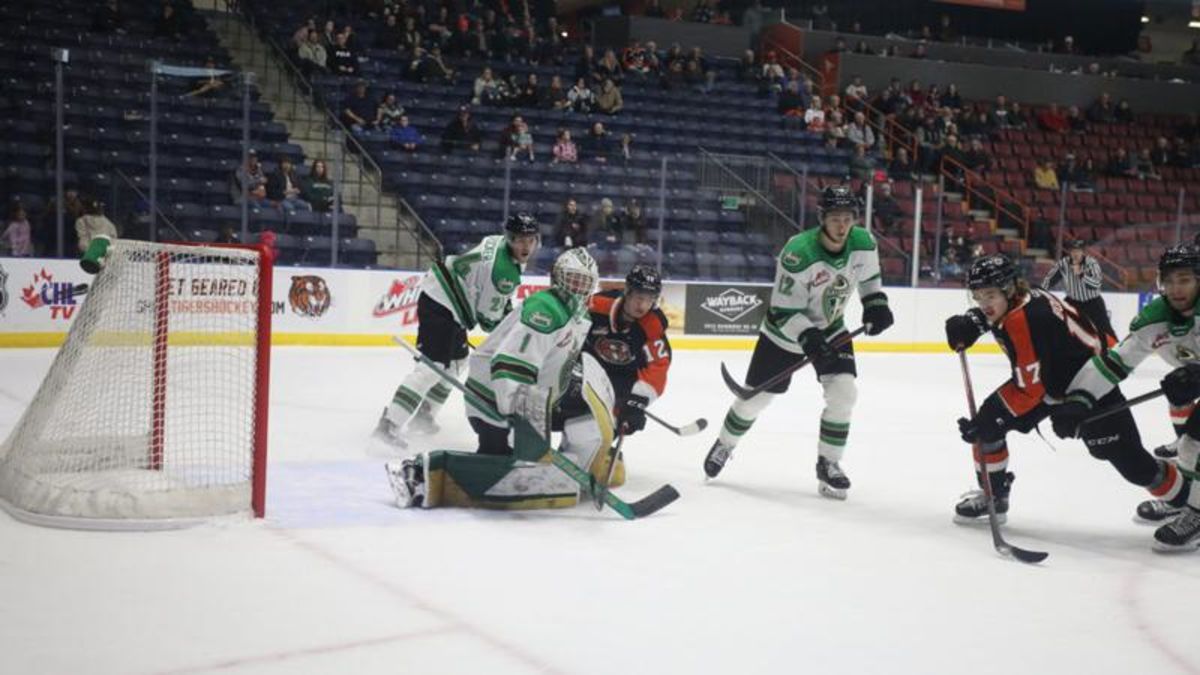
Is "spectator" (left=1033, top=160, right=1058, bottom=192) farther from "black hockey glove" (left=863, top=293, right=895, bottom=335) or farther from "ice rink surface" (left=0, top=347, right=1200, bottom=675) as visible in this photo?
"black hockey glove" (left=863, top=293, right=895, bottom=335)

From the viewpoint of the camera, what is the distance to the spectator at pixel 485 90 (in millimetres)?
13680

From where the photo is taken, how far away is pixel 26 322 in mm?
8844

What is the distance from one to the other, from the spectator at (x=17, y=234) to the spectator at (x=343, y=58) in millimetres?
4497

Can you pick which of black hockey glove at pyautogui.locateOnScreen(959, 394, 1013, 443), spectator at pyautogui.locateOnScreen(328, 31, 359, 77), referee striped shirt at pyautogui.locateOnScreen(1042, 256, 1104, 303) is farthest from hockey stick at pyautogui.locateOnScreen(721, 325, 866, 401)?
spectator at pyautogui.locateOnScreen(328, 31, 359, 77)

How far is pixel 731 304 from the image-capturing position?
39.0ft

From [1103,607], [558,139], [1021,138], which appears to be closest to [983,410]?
[1103,607]

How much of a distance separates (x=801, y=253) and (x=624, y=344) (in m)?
0.77

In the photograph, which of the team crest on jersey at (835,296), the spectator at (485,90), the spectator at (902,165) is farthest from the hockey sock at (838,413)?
the spectator at (902,165)

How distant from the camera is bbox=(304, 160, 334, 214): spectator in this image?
10.2 metres

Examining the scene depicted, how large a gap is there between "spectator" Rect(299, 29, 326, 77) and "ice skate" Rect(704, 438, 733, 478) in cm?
870

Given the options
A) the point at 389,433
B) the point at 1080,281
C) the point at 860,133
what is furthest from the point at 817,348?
the point at 860,133

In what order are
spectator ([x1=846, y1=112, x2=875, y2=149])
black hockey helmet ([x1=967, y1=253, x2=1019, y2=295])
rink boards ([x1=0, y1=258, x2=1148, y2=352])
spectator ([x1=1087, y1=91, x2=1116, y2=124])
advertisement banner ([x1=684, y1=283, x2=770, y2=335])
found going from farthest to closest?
1. spectator ([x1=1087, y1=91, x2=1116, y2=124])
2. spectator ([x1=846, y1=112, x2=875, y2=149])
3. advertisement banner ([x1=684, y1=283, x2=770, y2=335])
4. rink boards ([x1=0, y1=258, x2=1148, y2=352])
5. black hockey helmet ([x1=967, y1=253, x2=1019, y2=295])

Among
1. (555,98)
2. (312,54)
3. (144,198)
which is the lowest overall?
(144,198)

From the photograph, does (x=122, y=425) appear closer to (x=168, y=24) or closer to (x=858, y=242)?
(x=858, y=242)
